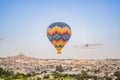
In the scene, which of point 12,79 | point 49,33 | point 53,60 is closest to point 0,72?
point 12,79

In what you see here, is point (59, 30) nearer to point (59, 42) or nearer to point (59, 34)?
point (59, 34)

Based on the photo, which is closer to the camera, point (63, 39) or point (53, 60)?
point (63, 39)

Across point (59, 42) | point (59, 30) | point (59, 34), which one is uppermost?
point (59, 30)

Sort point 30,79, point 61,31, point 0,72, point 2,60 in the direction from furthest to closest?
1. point 2,60
2. point 0,72
3. point 30,79
4. point 61,31

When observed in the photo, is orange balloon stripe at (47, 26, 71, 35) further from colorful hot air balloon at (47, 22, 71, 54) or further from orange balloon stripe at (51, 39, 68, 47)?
orange balloon stripe at (51, 39, 68, 47)

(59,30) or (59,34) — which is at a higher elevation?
(59,30)

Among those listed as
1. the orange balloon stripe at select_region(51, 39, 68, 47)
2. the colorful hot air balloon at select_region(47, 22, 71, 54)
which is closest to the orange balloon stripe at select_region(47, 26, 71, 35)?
the colorful hot air balloon at select_region(47, 22, 71, 54)

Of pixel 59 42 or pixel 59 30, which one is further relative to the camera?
pixel 59 42

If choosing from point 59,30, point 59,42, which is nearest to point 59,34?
point 59,30

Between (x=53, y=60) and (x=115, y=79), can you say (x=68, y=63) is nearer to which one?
(x=53, y=60)
